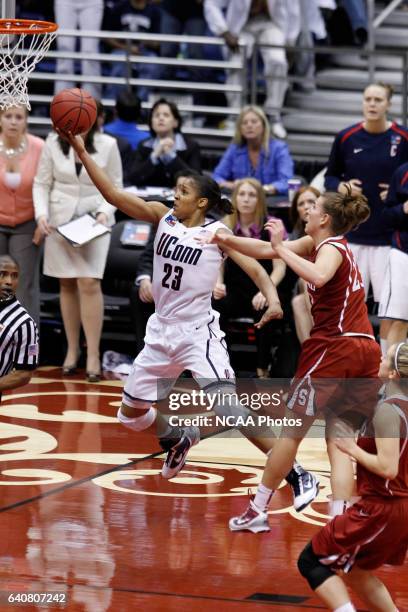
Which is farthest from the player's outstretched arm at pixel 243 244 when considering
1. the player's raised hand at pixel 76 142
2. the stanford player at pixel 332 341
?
the player's raised hand at pixel 76 142

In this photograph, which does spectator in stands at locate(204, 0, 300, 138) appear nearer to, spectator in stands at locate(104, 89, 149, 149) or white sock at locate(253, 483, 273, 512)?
spectator in stands at locate(104, 89, 149, 149)

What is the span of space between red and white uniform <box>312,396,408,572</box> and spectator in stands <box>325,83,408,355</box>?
544cm

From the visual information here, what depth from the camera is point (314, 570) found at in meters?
4.89

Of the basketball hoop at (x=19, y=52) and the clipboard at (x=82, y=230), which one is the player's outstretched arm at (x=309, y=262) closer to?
the basketball hoop at (x=19, y=52)

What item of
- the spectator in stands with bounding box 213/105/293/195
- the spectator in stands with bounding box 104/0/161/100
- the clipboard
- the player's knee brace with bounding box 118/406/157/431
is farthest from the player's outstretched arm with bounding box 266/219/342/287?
the spectator in stands with bounding box 104/0/161/100

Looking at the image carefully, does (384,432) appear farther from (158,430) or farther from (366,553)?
(158,430)

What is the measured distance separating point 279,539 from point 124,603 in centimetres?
127

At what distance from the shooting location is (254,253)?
6.41 meters

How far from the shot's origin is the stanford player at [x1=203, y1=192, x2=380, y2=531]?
250 inches

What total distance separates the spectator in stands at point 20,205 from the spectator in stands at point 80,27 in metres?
3.68

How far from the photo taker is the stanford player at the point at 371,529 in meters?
4.82

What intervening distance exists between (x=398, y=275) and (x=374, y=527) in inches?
184

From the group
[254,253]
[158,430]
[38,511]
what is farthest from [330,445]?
[158,430]

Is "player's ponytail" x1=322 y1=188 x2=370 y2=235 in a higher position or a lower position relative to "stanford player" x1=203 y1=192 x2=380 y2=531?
higher
